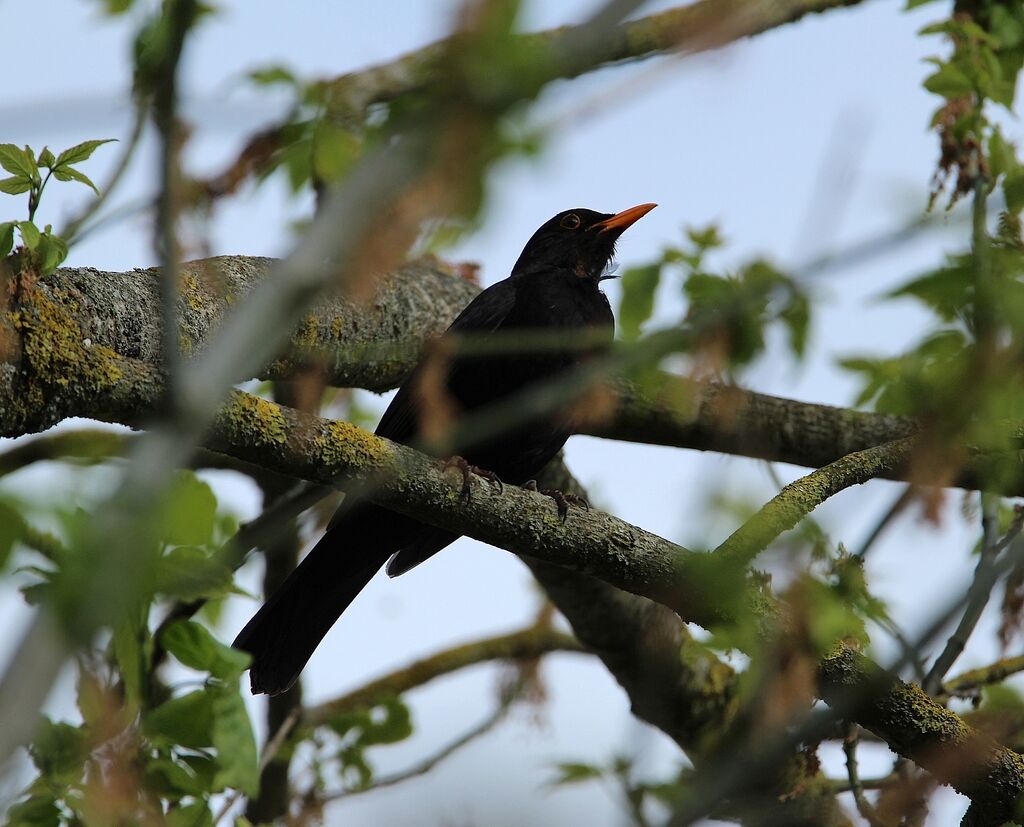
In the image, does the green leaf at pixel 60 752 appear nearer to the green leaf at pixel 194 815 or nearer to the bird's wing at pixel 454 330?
the green leaf at pixel 194 815

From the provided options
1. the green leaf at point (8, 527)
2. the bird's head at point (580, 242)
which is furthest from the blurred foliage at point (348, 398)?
the bird's head at point (580, 242)

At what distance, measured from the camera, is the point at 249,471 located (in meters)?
4.61

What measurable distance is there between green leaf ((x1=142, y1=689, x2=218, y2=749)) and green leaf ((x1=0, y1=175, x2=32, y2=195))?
1.33m

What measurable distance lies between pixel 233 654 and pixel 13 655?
7.36ft

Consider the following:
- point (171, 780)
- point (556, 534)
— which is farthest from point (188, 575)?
point (556, 534)

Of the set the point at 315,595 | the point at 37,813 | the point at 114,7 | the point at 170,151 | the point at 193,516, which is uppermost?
the point at 114,7

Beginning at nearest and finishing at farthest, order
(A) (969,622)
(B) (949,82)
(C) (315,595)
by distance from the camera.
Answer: (A) (969,622) < (B) (949,82) < (C) (315,595)

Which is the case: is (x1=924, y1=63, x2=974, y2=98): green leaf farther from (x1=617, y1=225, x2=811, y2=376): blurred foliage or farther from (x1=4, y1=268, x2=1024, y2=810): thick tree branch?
(x1=4, y1=268, x2=1024, y2=810): thick tree branch

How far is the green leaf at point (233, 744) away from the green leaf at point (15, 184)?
136 centimetres

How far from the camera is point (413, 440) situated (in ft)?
15.2

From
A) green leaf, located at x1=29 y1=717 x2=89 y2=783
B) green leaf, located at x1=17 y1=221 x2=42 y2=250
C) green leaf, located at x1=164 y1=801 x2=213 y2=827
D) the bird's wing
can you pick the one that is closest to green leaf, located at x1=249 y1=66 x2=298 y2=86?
the bird's wing

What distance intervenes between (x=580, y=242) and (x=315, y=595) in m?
2.16

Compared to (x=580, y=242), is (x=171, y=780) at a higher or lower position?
lower

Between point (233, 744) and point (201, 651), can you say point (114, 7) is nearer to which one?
point (201, 651)
